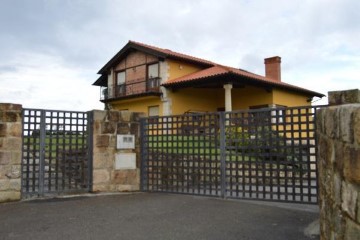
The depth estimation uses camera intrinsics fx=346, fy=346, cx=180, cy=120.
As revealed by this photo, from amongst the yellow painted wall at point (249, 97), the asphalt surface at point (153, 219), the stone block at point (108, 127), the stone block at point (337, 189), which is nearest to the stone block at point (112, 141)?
the stone block at point (108, 127)

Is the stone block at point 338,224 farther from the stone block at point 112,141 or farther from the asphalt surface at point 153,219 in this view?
the stone block at point 112,141

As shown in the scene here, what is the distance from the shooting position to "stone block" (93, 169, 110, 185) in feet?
24.6

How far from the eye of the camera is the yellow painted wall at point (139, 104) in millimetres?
21375

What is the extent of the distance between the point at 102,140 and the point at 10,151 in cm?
183

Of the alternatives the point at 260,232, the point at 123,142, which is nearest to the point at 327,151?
the point at 260,232

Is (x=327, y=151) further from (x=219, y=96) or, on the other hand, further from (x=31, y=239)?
(x=219, y=96)

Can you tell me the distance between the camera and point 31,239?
4.07m

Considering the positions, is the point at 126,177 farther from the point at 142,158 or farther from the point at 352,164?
the point at 352,164

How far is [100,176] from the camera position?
24.7 feet

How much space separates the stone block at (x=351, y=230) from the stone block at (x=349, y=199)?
5 cm

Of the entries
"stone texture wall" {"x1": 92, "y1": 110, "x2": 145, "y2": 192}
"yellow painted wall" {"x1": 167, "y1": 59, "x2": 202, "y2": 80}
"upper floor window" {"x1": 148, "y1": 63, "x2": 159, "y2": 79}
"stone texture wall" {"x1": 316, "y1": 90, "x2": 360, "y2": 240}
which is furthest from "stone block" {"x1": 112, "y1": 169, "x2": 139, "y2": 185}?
"upper floor window" {"x1": 148, "y1": 63, "x2": 159, "y2": 79}

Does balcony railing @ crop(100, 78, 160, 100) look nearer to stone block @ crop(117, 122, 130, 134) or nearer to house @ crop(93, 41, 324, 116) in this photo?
house @ crop(93, 41, 324, 116)

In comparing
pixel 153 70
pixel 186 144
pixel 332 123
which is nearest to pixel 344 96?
pixel 332 123

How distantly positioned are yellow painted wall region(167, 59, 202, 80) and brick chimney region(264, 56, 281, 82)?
539cm
